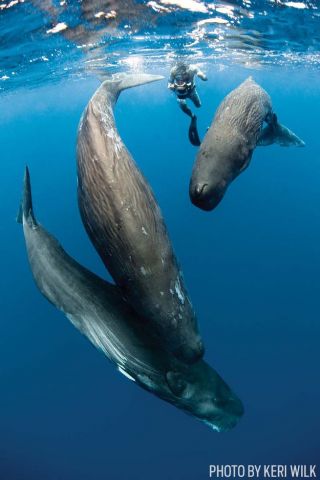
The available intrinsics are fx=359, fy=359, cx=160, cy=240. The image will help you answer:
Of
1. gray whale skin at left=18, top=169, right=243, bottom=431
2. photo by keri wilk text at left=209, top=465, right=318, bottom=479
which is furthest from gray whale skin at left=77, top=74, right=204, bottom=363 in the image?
photo by keri wilk text at left=209, top=465, right=318, bottom=479

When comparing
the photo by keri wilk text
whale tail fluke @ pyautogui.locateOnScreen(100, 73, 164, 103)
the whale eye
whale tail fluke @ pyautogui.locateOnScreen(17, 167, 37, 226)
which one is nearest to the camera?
the whale eye

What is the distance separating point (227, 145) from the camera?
4.66 meters

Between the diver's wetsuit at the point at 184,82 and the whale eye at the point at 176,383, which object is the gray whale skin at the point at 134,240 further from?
the diver's wetsuit at the point at 184,82

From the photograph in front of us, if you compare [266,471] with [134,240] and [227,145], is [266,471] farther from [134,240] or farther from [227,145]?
[134,240]

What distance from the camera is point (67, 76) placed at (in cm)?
2917

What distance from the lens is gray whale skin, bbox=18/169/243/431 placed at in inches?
132

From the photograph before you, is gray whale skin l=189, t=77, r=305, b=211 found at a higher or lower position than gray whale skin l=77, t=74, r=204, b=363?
higher

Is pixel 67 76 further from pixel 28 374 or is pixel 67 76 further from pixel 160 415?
pixel 160 415

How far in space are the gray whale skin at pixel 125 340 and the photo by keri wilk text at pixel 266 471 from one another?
20463 millimetres

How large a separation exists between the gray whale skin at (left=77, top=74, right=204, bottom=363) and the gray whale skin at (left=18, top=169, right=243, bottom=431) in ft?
0.57

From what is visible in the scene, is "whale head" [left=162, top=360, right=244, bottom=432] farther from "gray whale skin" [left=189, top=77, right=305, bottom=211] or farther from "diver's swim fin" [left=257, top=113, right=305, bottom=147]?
"diver's swim fin" [left=257, top=113, right=305, bottom=147]

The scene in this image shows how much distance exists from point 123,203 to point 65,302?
1.13 meters

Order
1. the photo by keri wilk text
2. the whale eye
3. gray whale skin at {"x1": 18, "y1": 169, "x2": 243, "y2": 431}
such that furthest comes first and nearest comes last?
the photo by keri wilk text → the whale eye → gray whale skin at {"x1": 18, "y1": 169, "x2": 243, "y2": 431}

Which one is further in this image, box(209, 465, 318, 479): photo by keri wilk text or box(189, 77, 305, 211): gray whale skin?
box(209, 465, 318, 479): photo by keri wilk text
